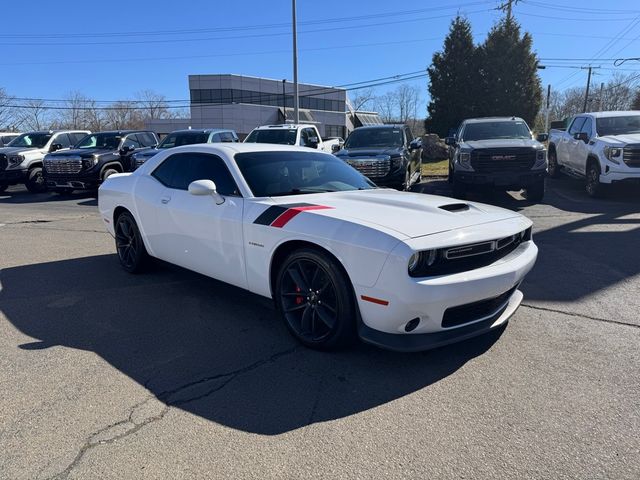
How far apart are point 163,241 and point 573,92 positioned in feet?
320

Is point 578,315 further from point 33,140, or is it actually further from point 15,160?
point 33,140

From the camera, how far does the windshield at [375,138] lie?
39.7 feet

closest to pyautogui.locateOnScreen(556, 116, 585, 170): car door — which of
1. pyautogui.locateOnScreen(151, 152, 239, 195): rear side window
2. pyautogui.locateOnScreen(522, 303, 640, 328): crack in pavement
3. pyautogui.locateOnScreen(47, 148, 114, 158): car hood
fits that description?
pyautogui.locateOnScreen(522, 303, 640, 328): crack in pavement

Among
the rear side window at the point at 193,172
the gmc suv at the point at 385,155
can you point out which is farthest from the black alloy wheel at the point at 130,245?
the gmc suv at the point at 385,155

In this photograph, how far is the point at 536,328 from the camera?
404 centimetres

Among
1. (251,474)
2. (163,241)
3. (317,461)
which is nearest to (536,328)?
(317,461)

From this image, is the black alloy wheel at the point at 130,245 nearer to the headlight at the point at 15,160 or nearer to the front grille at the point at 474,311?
the front grille at the point at 474,311

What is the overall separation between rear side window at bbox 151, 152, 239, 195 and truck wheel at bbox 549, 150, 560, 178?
1237cm

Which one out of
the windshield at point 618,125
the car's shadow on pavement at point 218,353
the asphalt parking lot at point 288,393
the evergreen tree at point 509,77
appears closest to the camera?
the asphalt parking lot at point 288,393

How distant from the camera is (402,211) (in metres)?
3.65

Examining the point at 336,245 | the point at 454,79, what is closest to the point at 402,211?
the point at 336,245

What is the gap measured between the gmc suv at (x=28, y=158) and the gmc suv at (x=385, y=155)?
10.3 metres

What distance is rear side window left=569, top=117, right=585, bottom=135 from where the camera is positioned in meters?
12.3

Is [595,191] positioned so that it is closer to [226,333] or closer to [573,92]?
[226,333]
